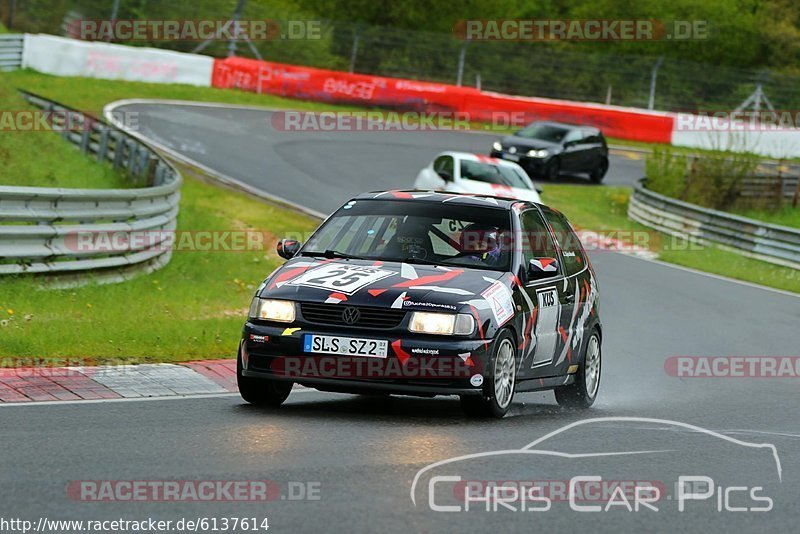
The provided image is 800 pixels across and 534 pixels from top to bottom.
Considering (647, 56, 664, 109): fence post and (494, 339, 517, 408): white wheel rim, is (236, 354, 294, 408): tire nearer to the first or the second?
(494, 339, 517, 408): white wheel rim

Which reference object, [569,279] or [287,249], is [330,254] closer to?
[287,249]

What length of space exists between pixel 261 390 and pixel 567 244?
10.2ft

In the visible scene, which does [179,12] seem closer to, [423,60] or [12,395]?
[423,60]

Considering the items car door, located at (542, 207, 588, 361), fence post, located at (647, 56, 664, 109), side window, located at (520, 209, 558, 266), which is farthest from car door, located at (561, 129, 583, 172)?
side window, located at (520, 209, 558, 266)

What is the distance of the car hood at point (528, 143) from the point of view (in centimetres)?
3500

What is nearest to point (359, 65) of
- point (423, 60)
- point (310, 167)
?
point (423, 60)

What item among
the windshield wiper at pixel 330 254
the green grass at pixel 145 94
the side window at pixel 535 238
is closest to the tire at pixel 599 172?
the green grass at pixel 145 94

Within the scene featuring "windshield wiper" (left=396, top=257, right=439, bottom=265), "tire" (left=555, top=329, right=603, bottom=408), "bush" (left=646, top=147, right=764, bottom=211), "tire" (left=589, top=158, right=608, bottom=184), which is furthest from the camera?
"tire" (left=589, top=158, right=608, bottom=184)

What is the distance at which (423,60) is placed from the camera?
154 feet

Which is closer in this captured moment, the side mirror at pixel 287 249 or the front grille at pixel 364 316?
the front grille at pixel 364 316

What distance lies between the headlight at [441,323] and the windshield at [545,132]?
26.9 meters

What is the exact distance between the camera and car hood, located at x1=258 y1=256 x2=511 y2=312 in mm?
9273

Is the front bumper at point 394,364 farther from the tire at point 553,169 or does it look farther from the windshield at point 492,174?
the tire at point 553,169

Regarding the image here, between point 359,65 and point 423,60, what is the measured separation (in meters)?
2.16
